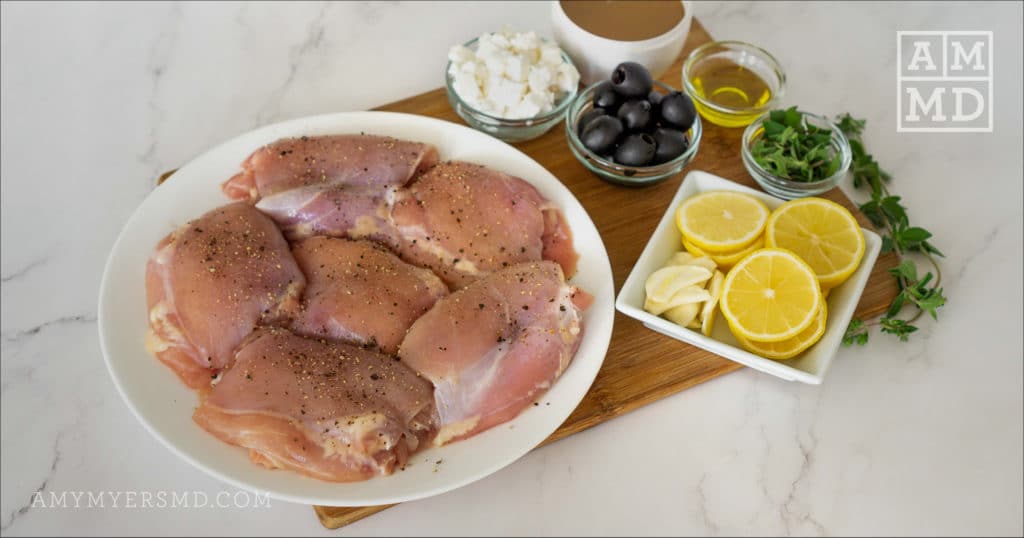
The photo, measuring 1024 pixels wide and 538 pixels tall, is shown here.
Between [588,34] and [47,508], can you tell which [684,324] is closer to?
[588,34]

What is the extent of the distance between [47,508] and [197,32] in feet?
5.75

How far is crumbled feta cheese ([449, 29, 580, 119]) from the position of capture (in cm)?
253

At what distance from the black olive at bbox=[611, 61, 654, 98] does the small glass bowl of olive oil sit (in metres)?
0.25

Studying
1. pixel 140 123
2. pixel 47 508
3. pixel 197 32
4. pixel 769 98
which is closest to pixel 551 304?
pixel 769 98

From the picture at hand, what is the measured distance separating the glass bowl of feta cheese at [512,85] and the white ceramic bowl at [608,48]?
0.28ft

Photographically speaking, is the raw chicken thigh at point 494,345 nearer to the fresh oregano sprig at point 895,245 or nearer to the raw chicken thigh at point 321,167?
the raw chicken thigh at point 321,167

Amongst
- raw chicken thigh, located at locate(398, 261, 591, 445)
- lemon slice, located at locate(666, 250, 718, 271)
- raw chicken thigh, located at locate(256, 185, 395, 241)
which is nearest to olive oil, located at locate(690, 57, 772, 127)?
lemon slice, located at locate(666, 250, 718, 271)

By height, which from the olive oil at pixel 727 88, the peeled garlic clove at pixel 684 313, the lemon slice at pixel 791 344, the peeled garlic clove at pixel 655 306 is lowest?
the lemon slice at pixel 791 344

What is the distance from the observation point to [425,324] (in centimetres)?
207

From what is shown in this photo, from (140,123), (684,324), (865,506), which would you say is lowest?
(865,506)

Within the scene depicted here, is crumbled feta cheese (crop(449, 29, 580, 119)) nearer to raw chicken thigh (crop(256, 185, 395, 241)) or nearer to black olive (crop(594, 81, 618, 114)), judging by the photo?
black olive (crop(594, 81, 618, 114))

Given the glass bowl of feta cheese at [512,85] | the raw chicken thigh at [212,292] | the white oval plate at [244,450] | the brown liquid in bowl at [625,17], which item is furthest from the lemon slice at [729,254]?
the raw chicken thigh at [212,292]

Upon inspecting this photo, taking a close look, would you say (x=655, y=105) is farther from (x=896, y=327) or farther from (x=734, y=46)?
(x=896, y=327)

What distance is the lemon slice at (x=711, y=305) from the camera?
7.27ft
